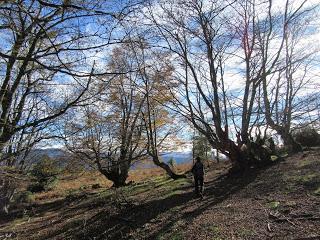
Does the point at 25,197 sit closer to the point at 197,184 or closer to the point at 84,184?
the point at 84,184

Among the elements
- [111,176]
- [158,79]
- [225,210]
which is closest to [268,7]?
[158,79]

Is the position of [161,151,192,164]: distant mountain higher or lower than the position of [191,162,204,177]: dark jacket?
higher

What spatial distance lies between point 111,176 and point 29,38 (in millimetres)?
21917

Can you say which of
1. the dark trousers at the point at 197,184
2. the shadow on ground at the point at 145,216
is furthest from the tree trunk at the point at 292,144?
the dark trousers at the point at 197,184

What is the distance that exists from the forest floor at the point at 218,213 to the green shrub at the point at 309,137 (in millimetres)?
5227

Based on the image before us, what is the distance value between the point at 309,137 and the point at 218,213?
13876 mm

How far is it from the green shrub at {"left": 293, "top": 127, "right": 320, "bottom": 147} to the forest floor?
5.23m

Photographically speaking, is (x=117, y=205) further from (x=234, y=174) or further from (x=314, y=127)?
(x=314, y=127)

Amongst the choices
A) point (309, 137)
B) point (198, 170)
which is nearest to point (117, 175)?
point (309, 137)

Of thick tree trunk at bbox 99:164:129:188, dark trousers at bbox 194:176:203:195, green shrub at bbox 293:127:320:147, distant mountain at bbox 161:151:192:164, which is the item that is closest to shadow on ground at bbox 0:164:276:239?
dark trousers at bbox 194:176:203:195

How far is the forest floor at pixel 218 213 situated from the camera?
9.82m

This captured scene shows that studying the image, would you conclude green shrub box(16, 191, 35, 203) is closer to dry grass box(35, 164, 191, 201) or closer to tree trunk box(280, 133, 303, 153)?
dry grass box(35, 164, 191, 201)

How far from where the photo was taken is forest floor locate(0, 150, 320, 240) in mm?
9820

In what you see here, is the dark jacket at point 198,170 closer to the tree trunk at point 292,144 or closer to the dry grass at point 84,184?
the tree trunk at point 292,144
